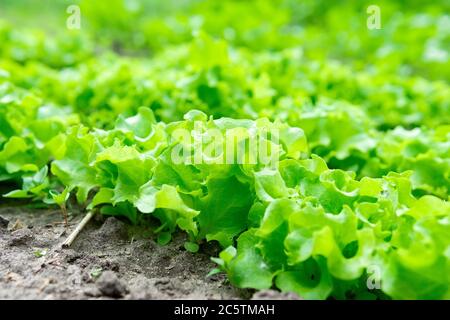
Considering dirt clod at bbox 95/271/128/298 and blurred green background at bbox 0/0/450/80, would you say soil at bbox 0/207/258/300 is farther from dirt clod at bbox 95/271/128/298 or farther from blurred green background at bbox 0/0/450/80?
blurred green background at bbox 0/0/450/80

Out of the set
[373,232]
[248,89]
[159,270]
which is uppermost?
[248,89]

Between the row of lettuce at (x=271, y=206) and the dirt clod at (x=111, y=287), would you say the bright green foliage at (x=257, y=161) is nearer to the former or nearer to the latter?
the row of lettuce at (x=271, y=206)

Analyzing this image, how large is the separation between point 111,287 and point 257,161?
0.63 metres

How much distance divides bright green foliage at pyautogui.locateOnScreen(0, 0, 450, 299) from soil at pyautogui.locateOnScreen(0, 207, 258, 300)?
7 cm

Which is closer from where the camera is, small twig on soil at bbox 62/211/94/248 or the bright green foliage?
the bright green foliage

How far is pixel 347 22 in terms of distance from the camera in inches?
249

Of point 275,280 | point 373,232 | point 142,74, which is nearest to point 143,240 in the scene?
point 275,280

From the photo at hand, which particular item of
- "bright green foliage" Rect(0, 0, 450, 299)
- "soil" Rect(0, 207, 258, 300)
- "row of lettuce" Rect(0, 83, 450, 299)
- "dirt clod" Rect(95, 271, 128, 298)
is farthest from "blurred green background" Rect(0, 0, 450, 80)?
"dirt clod" Rect(95, 271, 128, 298)

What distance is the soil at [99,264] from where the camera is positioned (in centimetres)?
189

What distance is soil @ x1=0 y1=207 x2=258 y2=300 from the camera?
189 centimetres

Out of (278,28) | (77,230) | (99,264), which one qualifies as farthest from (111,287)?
(278,28)

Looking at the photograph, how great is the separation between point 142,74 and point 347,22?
11.3 feet

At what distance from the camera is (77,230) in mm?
2338

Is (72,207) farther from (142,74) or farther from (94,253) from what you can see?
(142,74)
